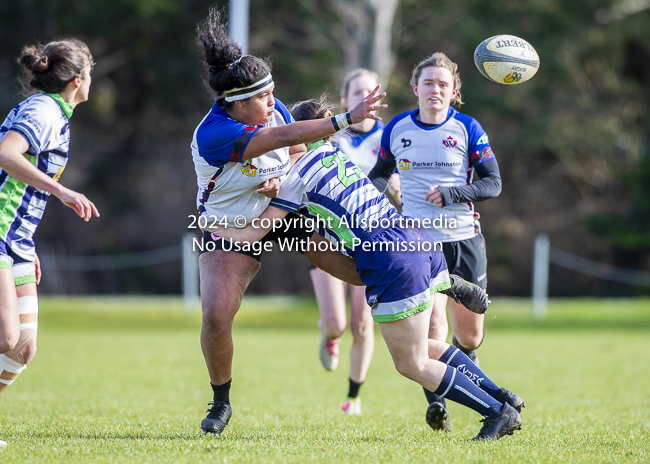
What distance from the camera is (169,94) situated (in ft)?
76.3

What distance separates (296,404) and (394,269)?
8.92ft

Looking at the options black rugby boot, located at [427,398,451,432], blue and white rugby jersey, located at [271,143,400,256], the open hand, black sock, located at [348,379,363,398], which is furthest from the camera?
black sock, located at [348,379,363,398]

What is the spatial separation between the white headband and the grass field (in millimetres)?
1768

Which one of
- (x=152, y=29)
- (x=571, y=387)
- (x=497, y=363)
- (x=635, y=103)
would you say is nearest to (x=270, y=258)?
(x=152, y=29)

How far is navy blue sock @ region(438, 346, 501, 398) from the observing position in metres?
3.80

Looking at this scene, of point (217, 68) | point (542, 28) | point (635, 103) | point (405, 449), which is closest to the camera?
point (405, 449)

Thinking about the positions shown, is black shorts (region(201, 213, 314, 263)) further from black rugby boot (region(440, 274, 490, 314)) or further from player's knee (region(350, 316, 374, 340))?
player's knee (region(350, 316, 374, 340))

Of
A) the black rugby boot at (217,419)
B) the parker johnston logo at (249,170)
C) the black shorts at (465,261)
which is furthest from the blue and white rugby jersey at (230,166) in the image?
the black shorts at (465,261)

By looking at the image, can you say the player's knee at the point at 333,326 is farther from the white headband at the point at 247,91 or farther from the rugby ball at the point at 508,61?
the white headband at the point at 247,91

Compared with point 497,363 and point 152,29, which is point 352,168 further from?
point 152,29

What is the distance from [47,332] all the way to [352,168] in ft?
41.6

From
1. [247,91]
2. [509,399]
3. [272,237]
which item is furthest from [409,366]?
[247,91]

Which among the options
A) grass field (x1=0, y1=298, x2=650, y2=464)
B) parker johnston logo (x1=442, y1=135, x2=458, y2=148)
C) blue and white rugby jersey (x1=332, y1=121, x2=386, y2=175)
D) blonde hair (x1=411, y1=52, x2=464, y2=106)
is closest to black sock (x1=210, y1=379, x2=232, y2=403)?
grass field (x1=0, y1=298, x2=650, y2=464)

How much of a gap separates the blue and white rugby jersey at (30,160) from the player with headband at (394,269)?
0.99 m
